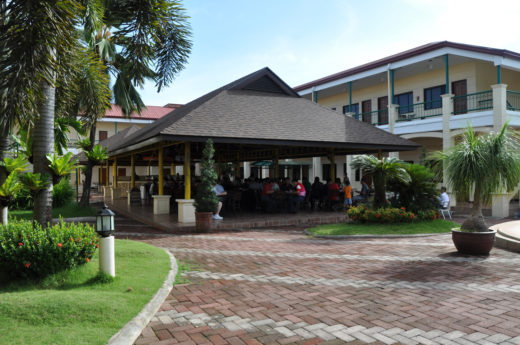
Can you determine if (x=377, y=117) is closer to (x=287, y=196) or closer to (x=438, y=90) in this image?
(x=438, y=90)

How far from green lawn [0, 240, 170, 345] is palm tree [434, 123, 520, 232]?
19.8ft

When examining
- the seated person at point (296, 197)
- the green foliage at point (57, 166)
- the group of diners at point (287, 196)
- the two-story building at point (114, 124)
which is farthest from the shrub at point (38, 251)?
the two-story building at point (114, 124)

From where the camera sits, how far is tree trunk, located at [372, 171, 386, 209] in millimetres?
12031

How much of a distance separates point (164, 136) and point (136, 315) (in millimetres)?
7427

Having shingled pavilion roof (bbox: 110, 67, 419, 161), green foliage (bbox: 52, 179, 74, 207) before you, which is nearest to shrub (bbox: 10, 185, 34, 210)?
green foliage (bbox: 52, 179, 74, 207)

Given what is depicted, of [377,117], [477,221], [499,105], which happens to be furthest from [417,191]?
[377,117]

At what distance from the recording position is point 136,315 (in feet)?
14.0

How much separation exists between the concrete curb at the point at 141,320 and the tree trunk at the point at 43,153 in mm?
2489

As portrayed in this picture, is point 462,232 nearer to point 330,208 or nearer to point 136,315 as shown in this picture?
point 136,315

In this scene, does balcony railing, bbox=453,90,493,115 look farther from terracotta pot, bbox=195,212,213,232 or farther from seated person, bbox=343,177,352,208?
terracotta pot, bbox=195,212,213,232

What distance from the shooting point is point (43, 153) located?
6305mm

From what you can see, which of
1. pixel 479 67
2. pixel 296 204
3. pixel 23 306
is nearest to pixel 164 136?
pixel 296 204

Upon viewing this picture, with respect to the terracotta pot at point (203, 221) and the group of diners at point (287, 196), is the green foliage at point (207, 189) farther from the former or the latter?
the group of diners at point (287, 196)

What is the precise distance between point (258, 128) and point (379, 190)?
4.50 metres
